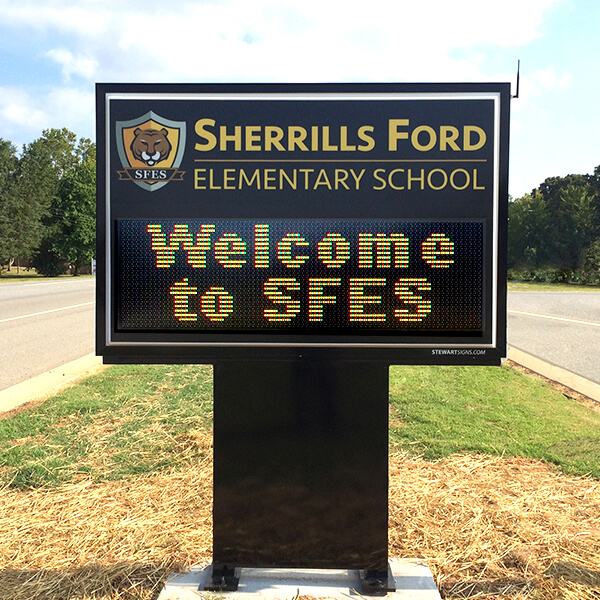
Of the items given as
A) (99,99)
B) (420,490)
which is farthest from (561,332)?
(99,99)

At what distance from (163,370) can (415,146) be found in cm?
719

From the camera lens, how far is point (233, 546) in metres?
3.17

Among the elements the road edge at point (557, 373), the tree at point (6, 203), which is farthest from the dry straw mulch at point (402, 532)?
the tree at point (6, 203)

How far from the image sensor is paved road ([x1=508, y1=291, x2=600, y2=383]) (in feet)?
34.2

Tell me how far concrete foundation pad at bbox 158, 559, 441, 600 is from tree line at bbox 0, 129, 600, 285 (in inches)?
2074

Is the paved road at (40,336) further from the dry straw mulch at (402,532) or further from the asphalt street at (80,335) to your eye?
the dry straw mulch at (402,532)

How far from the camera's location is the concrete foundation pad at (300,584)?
300 cm

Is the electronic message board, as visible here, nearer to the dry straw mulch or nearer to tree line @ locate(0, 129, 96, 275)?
the dry straw mulch

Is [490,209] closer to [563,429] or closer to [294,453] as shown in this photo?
[294,453]

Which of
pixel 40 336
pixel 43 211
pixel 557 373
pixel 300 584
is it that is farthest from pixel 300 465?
pixel 43 211

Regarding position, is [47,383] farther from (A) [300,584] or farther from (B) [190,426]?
(A) [300,584]

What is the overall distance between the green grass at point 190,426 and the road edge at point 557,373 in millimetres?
491

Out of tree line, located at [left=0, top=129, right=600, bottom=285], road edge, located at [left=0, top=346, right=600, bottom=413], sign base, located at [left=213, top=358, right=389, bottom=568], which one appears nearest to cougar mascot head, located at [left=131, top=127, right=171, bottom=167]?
sign base, located at [left=213, top=358, right=389, bottom=568]

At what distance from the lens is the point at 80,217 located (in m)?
61.3
